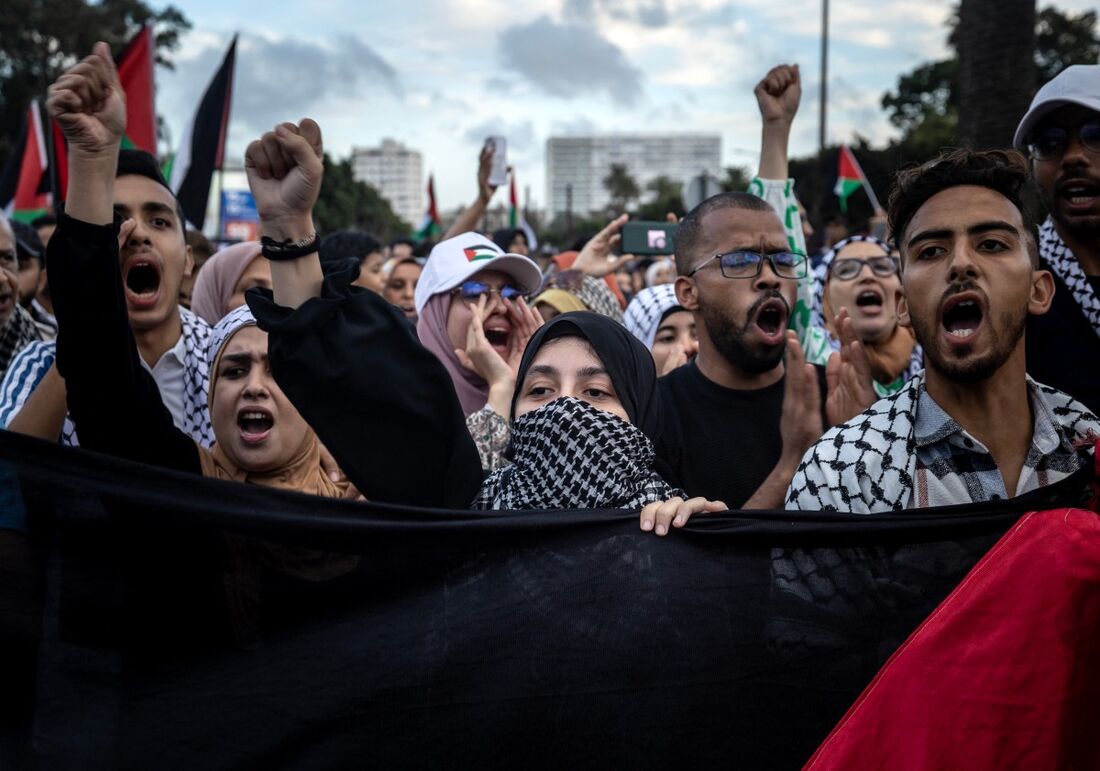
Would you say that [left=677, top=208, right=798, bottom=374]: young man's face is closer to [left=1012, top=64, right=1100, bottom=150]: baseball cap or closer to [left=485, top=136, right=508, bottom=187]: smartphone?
[left=1012, top=64, right=1100, bottom=150]: baseball cap

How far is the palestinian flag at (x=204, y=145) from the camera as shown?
280 inches

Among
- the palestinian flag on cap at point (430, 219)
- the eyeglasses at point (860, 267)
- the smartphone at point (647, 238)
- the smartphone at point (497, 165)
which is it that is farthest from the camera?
the palestinian flag on cap at point (430, 219)

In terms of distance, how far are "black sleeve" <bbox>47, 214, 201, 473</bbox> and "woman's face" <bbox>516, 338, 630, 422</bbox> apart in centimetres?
91

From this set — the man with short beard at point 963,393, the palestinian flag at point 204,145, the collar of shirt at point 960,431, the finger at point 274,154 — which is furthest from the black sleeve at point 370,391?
the palestinian flag at point 204,145

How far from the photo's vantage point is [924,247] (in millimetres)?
2828

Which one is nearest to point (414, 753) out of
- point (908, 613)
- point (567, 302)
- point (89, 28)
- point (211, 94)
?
point (908, 613)

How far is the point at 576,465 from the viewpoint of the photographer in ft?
8.62

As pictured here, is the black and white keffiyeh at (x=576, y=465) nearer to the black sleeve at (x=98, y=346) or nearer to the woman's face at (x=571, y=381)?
the woman's face at (x=571, y=381)

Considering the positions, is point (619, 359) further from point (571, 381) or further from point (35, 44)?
point (35, 44)

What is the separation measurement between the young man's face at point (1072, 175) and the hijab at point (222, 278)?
282 centimetres

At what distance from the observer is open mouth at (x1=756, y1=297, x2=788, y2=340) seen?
374 centimetres

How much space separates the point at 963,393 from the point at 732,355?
1109mm

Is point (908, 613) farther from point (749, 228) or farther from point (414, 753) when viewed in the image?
point (749, 228)

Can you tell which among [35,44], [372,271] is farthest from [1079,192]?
[35,44]
